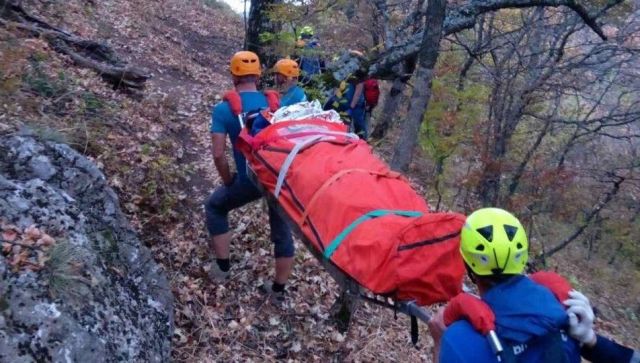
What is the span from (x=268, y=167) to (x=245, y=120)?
731 mm

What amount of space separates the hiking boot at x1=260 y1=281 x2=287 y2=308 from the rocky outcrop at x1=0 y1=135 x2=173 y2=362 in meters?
1.40

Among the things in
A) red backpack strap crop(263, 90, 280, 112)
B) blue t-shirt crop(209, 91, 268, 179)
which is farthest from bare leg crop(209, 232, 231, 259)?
red backpack strap crop(263, 90, 280, 112)

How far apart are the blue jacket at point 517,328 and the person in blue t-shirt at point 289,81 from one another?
3.36 meters

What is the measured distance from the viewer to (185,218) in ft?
19.1

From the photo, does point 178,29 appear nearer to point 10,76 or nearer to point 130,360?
point 10,76

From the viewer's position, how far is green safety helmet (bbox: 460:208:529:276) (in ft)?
7.56

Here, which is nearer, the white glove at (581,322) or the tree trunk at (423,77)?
the white glove at (581,322)

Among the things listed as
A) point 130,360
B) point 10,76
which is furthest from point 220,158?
point 10,76

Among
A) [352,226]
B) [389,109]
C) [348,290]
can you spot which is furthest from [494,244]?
[389,109]

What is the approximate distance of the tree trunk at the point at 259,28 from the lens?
25.5ft

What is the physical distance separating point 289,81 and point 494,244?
3.97m

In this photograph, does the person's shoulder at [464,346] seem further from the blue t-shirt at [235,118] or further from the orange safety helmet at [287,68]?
the orange safety helmet at [287,68]

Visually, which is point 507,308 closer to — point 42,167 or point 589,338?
point 589,338

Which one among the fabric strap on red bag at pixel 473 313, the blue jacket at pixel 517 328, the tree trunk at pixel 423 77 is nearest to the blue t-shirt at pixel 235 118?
the tree trunk at pixel 423 77
